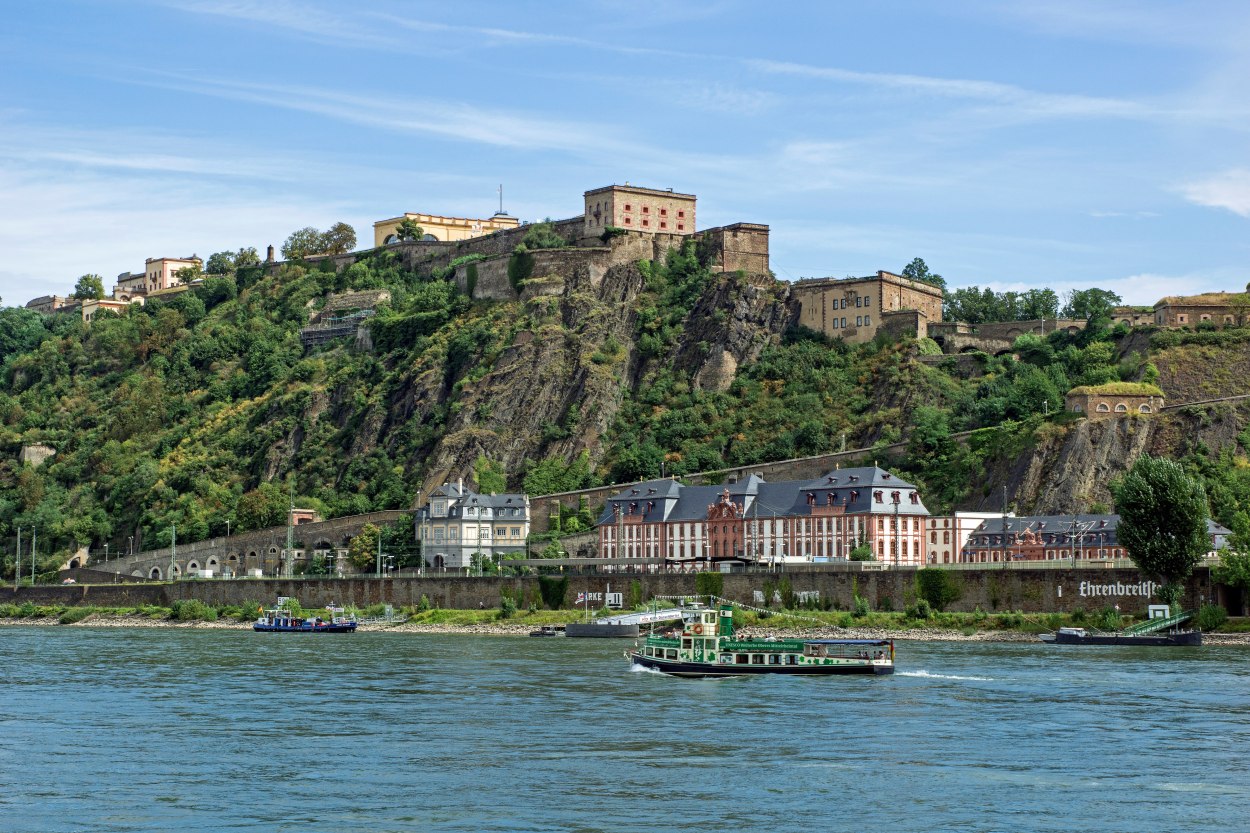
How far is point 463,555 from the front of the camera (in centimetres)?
11062

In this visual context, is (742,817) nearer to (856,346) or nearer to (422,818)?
(422,818)

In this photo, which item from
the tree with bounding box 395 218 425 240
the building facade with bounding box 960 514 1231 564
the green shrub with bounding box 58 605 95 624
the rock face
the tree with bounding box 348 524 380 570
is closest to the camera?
the building facade with bounding box 960 514 1231 564

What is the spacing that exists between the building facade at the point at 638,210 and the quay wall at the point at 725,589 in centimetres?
4113

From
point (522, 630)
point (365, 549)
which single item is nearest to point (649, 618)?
point (522, 630)

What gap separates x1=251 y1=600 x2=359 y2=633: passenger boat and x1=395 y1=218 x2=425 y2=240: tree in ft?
197

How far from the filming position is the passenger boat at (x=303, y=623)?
96188 millimetres

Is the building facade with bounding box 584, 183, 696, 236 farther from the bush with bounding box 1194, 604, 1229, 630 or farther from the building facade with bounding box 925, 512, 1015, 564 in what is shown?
the bush with bounding box 1194, 604, 1229, 630

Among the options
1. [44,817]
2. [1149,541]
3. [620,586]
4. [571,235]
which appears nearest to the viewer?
[44,817]

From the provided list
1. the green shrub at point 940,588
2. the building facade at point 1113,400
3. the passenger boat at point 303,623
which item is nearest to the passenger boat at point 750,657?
the green shrub at point 940,588

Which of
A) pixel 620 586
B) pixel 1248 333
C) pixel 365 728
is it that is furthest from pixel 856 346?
A: pixel 365 728

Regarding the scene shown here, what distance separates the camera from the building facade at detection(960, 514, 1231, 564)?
86.4 meters

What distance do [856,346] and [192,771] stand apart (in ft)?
284

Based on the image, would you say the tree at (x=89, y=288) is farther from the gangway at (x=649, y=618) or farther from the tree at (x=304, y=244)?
the gangway at (x=649, y=618)

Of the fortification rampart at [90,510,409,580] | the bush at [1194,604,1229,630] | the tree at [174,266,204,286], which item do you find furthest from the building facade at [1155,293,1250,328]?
the tree at [174,266,204,286]
